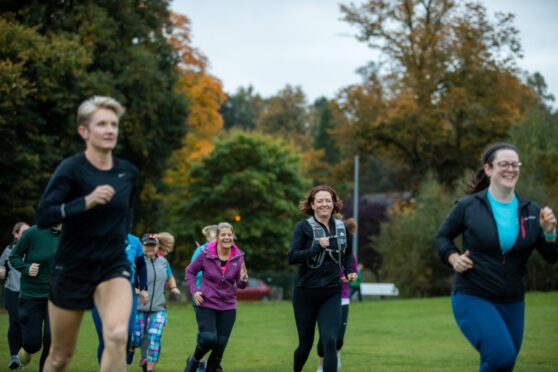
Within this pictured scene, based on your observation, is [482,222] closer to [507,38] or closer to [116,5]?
[116,5]

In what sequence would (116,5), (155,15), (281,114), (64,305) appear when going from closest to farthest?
1. (64,305)
2. (116,5)
3. (155,15)
4. (281,114)

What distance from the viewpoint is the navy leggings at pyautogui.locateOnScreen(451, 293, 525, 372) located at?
716 cm

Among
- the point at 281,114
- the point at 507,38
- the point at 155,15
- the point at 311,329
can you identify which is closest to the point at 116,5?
the point at 155,15

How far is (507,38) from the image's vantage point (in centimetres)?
5131

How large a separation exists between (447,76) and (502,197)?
44.8 metres

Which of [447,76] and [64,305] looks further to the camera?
[447,76]

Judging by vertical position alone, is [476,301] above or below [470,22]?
below

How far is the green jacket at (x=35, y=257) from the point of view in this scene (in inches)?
468

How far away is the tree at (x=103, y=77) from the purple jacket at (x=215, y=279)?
18.4 metres

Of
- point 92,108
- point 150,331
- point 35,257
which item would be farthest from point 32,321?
point 92,108

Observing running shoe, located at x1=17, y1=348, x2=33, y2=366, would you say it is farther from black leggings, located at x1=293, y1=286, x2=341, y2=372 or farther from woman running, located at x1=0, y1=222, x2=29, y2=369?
black leggings, located at x1=293, y1=286, x2=341, y2=372

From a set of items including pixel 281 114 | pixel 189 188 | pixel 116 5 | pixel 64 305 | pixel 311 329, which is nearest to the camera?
pixel 64 305

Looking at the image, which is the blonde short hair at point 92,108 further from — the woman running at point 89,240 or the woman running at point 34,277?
the woman running at point 34,277

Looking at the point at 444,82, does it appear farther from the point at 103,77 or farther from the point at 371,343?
the point at 371,343
